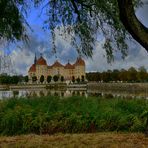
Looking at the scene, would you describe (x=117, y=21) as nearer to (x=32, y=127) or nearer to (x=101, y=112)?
(x=101, y=112)

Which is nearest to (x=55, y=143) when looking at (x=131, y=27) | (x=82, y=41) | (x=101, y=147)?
(x=101, y=147)

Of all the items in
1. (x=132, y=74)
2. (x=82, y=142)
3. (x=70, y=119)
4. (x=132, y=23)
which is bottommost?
(x=82, y=142)

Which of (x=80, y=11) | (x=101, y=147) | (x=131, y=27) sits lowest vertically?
(x=101, y=147)

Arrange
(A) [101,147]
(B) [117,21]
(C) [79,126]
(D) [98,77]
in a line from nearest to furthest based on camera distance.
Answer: (A) [101,147] < (B) [117,21] < (C) [79,126] < (D) [98,77]

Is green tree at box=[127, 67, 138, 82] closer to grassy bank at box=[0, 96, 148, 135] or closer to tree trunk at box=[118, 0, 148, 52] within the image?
grassy bank at box=[0, 96, 148, 135]

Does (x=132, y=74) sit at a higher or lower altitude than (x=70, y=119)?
higher

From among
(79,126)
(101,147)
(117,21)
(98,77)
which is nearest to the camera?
(101,147)

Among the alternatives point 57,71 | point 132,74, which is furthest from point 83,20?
point 57,71

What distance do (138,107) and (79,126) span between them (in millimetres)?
2221

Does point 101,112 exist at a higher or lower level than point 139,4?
lower

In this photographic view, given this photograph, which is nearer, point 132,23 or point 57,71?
point 132,23

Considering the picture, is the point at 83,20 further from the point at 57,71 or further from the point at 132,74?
the point at 57,71

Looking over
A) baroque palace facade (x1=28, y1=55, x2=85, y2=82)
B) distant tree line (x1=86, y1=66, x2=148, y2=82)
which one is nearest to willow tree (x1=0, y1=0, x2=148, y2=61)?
distant tree line (x1=86, y1=66, x2=148, y2=82)

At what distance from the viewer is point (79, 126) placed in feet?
39.6
